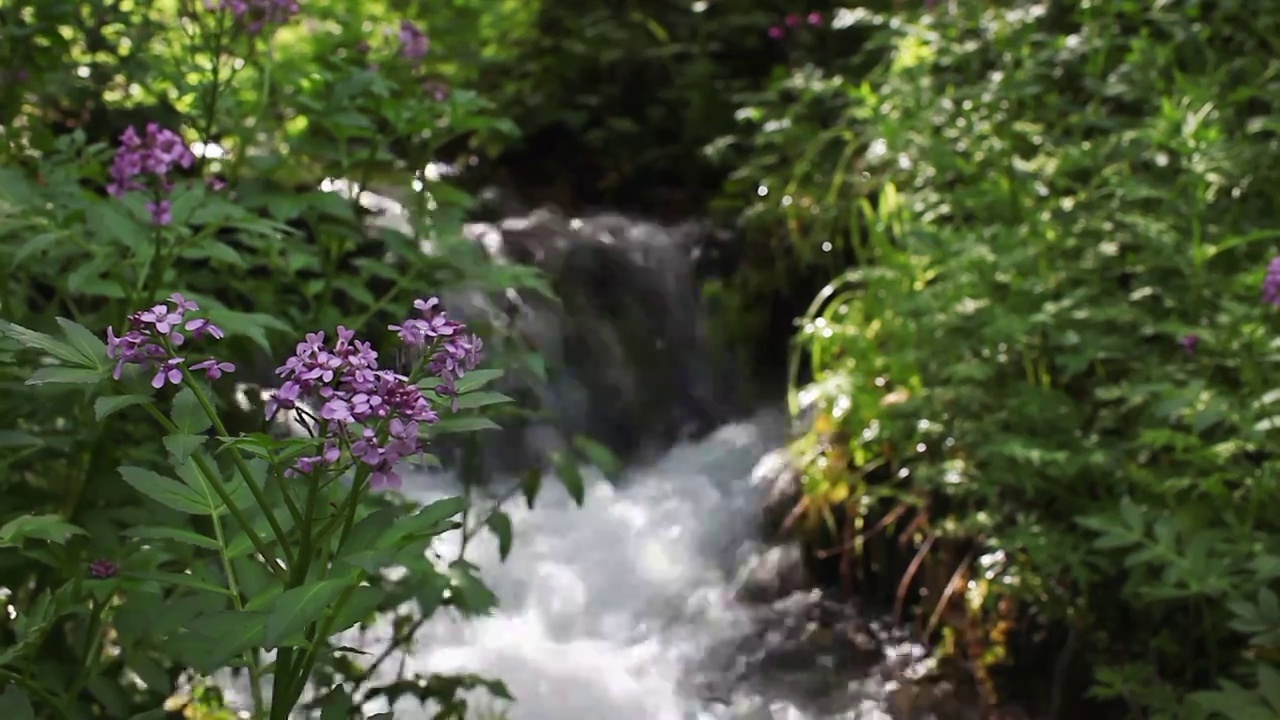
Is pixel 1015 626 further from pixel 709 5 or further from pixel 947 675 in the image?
pixel 709 5

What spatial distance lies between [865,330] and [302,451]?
2507 mm

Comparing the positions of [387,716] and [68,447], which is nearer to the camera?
[387,716]

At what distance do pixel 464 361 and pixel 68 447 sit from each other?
0.79 m

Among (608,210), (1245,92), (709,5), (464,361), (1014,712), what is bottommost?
(1014,712)

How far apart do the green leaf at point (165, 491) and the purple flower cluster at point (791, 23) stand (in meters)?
4.55

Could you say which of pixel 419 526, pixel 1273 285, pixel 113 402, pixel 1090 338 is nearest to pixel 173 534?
pixel 113 402

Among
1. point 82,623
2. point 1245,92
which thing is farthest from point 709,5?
point 82,623

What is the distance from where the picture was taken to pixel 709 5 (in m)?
6.05

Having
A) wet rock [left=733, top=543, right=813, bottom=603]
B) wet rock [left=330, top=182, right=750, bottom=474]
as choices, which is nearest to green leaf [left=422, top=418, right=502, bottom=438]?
wet rock [left=733, top=543, right=813, bottom=603]

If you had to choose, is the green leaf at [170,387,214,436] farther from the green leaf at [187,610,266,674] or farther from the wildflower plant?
the green leaf at [187,610,266,674]

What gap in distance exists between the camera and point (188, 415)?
0.92 meters

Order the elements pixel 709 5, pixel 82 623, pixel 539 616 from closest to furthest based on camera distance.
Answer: pixel 82 623 < pixel 539 616 < pixel 709 5

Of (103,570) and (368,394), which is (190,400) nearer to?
(368,394)

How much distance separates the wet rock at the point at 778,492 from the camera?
3254 millimetres
